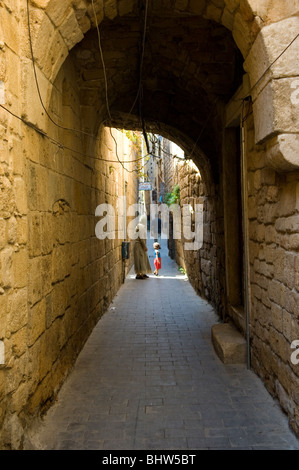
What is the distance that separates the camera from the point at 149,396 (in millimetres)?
3215

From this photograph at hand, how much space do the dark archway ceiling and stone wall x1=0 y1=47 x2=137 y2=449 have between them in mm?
456

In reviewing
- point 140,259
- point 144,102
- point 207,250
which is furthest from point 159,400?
point 140,259

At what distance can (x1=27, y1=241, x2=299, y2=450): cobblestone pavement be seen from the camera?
8.24 ft

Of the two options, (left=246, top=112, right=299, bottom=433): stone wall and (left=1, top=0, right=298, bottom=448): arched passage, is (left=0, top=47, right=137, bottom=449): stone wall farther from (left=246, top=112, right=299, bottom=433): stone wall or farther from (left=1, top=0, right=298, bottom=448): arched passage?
(left=246, top=112, right=299, bottom=433): stone wall

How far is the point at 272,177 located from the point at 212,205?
2.99 metres

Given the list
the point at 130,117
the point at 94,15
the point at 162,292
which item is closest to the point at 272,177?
the point at 94,15

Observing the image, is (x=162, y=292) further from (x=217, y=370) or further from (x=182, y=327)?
(x=217, y=370)

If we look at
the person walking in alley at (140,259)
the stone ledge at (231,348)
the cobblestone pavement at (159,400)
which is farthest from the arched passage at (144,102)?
the person walking in alley at (140,259)

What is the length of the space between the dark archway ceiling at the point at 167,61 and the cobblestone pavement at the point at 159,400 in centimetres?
282

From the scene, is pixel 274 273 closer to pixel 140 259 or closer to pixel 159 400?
pixel 159 400

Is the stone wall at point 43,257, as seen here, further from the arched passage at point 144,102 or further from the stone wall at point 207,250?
the stone wall at point 207,250

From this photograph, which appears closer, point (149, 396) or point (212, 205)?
point (149, 396)

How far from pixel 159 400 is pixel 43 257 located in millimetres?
1543

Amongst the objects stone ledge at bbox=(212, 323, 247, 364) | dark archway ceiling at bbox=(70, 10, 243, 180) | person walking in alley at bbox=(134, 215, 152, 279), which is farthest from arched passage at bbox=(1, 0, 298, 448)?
person walking in alley at bbox=(134, 215, 152, 279)
